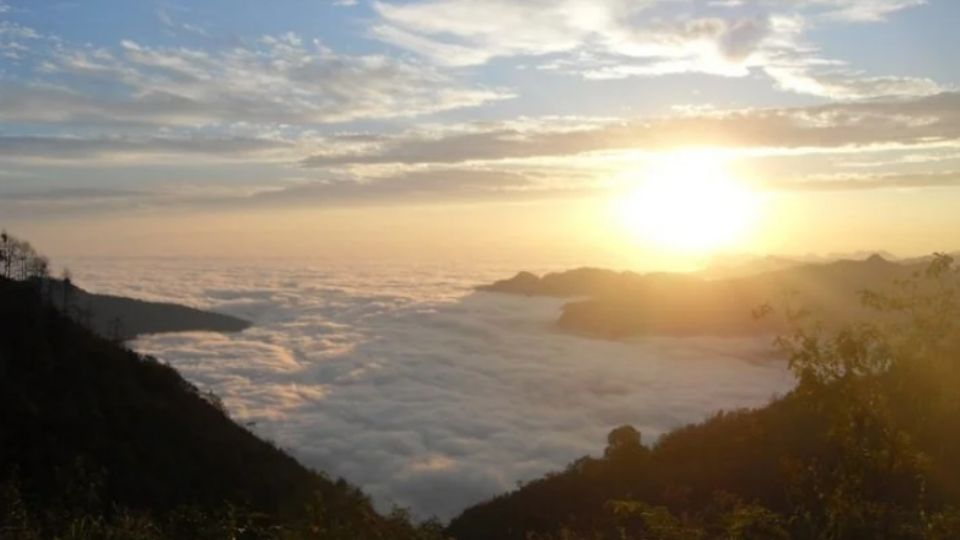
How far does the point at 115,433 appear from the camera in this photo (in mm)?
46969

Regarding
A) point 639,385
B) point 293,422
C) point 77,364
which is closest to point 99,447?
point 77,364

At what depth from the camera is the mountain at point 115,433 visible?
129 ft

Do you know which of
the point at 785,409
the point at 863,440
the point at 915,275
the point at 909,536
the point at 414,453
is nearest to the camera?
the point at 863,440

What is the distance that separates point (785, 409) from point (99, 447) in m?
33.7

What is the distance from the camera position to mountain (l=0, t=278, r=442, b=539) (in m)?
39.5

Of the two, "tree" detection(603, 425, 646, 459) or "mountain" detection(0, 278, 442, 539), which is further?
"tree" detection(603, 425, 646, 459)

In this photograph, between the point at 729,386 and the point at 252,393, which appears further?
the point at 729,386

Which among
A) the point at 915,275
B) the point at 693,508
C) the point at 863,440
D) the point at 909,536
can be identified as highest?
the point at 915,275

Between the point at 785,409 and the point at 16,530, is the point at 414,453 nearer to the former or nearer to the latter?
the point at 785,409

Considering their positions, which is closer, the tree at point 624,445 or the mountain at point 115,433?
the mountain at point 115,433

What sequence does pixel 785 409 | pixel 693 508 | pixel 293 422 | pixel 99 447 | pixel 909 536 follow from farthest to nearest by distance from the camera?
pixel 293 422 < pixel 99 447 < pixel 785 409 < pixel 693 508 < pixel 909 536

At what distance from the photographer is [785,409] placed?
131 feet

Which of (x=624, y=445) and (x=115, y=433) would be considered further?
(x=115, y=433)

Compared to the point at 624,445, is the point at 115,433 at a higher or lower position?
lower
